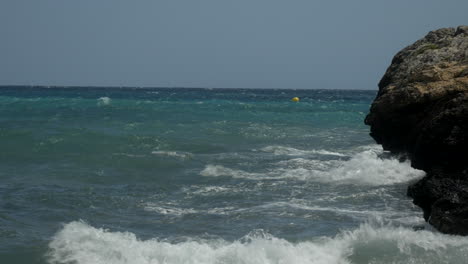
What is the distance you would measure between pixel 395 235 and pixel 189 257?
332 cm

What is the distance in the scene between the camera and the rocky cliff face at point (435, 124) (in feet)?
33.9

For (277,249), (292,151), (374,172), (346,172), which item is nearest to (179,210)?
(277,249)

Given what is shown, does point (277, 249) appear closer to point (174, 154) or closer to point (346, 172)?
point (346, 172)

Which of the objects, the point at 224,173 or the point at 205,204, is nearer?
the point at 205,204

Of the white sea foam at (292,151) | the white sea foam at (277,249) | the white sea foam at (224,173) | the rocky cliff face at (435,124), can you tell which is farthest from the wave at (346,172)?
the white sea foam at (277,249)

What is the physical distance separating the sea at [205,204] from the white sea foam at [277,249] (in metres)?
0.02

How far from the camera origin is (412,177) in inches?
618

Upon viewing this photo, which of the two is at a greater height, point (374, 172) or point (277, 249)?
point (374, 172)

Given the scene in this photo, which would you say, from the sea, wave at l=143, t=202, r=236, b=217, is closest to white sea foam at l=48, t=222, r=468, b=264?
the sea

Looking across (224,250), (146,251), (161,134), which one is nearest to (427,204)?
(224,250)

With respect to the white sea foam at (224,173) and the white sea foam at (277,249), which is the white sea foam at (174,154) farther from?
the white sea foam at (277,249)

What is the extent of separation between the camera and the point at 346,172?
1667 centimetres

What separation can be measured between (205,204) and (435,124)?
16.4 feet

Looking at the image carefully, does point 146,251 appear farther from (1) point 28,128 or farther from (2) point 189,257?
(1) point 28,128
